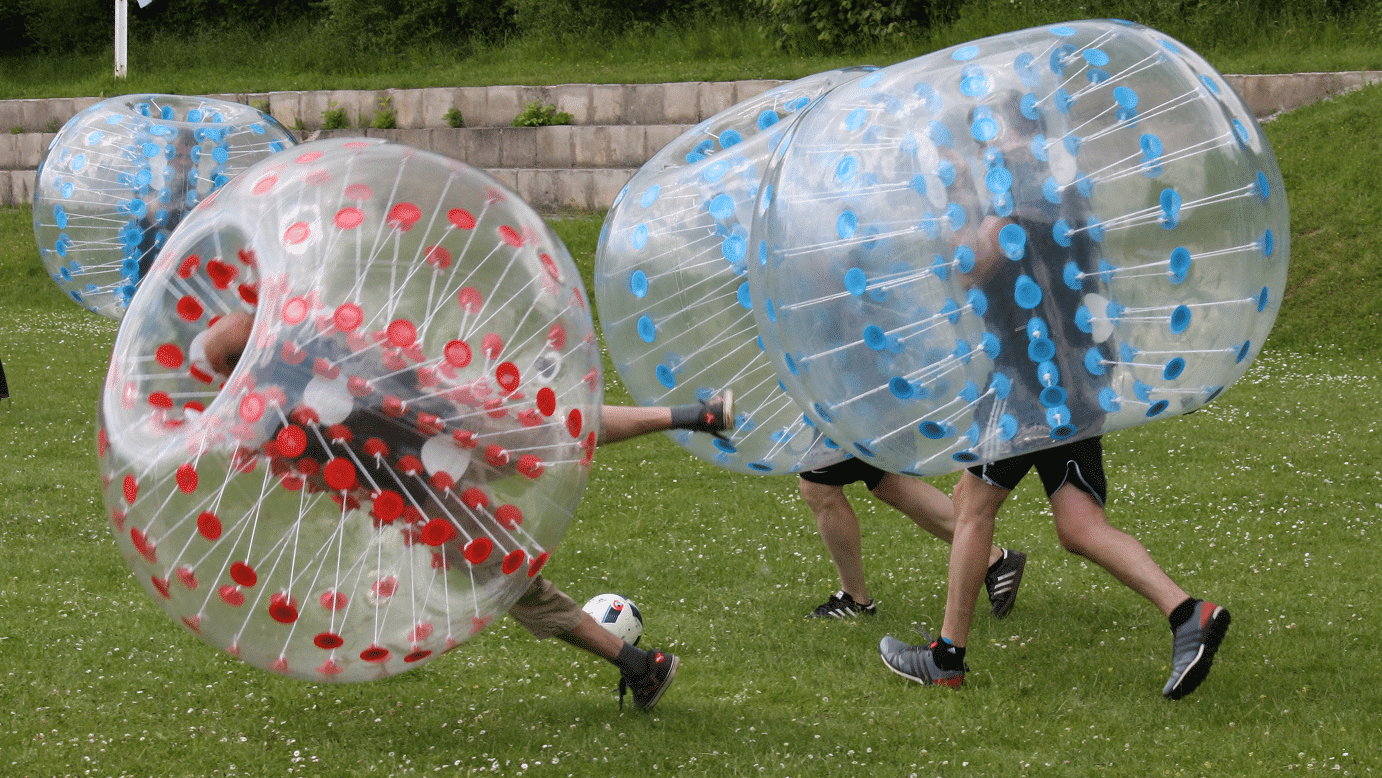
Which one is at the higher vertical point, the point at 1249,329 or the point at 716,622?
the point at 1249,329

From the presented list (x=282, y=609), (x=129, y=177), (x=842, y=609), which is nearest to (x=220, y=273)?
(x=282, y=609)

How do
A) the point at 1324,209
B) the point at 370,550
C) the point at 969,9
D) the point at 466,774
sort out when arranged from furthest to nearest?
the point at 969,9 < the point at 1324,209 < the point at 466,774 < the point at 370,550

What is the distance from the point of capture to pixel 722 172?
200 inches

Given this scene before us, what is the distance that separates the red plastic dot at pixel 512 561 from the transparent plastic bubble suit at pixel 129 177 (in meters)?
6.36

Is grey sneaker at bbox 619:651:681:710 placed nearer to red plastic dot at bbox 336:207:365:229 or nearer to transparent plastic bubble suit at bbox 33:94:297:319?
red plastic dot at bbox 336:207:365:229

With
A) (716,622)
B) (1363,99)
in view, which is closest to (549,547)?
(716,622)

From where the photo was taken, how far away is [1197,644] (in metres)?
4.55

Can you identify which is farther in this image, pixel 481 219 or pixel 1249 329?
pixel 1249 329

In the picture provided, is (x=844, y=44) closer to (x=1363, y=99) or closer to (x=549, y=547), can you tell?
(x=1363, y=99)

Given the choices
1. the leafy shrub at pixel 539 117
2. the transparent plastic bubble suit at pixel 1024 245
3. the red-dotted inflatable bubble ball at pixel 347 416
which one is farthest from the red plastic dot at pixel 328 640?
the leafy shrub at pixel 539 117

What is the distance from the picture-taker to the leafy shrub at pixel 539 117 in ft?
57.7

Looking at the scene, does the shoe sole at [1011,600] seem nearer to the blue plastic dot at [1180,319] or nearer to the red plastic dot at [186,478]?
the blue plastic dot at [1180,319]

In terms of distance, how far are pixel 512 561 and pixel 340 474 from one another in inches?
21.7

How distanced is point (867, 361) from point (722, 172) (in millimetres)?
1379
